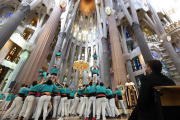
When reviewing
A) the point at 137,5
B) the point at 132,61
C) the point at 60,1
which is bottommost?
the point at 132,61

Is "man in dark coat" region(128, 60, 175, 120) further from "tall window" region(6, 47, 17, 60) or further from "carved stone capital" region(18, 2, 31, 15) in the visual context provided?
"tall window" region(6, 47, 17, 60)

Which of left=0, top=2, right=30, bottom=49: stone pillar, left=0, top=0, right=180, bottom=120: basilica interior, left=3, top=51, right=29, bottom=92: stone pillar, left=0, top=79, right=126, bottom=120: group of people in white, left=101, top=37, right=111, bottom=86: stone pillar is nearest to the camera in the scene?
left=0, top=79, right=126, bottom=120: group of people in white

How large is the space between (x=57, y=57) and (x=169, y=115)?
6.04 metres

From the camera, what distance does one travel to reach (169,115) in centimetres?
110

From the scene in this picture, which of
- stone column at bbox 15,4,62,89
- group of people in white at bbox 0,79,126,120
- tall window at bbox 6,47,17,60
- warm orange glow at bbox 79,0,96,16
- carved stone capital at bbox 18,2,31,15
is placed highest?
warm orange glow at bbox 79,0,96,16

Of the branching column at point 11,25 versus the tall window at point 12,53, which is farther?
the tall window at point 12,53

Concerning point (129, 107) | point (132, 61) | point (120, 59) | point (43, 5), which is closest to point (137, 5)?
point (132, 61)

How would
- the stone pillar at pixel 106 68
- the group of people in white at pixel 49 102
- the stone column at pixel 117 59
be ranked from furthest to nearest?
the stone pillar at pixel 106 68 → the stone column at pixel 117 59 → the group of people in white at pixel 49 102

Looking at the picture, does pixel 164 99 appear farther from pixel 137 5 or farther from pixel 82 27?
pixel 82 27

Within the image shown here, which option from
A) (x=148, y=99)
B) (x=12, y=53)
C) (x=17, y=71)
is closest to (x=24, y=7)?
(x=17, y=71)

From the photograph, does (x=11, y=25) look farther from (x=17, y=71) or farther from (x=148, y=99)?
(x=148, y=99)

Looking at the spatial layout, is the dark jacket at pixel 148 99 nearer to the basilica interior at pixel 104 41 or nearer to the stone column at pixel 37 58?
the basilica interior at pixel 104 41

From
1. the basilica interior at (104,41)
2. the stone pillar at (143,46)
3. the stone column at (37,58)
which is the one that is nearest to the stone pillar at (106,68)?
the basilica interior at (104,41)

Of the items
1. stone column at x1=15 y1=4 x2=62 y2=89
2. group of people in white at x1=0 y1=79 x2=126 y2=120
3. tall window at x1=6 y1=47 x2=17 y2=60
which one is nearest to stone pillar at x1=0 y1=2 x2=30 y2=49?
stone column at x1=15 y1=4 x2=62 y2=89
